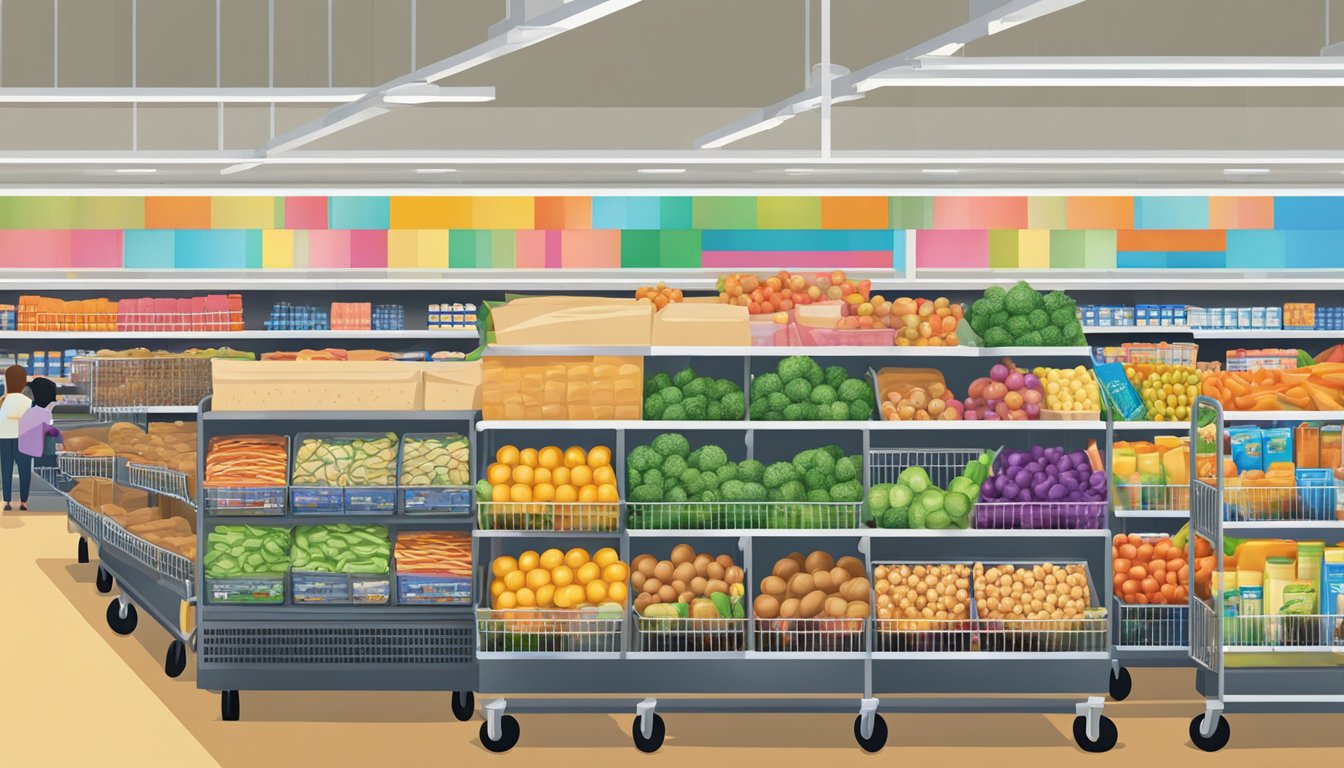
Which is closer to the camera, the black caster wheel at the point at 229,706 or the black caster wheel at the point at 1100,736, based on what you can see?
the black caster wheel at the point at 1100,736

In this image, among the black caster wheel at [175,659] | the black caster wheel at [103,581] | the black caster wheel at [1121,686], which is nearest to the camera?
the black caster wheel at [1121,686]

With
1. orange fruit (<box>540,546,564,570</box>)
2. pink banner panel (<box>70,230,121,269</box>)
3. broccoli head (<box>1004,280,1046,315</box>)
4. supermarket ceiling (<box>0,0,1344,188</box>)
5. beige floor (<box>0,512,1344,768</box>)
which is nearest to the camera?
beige floor (<box>0,512,1344,768</box>)

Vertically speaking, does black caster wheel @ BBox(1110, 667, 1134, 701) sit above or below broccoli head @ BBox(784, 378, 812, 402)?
below

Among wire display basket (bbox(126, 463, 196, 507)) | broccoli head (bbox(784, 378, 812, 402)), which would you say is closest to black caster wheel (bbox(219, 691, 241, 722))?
wire display basket (bbox(126, 463, 196, 507))

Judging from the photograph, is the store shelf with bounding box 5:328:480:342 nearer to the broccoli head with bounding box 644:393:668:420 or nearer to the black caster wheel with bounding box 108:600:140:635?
the black caster wheel with bounding box 108:600:140:635

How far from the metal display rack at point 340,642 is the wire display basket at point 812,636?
1203 mm

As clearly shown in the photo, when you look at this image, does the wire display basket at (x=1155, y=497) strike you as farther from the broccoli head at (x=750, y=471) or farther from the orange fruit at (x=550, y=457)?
the orange fruit at (x=550, y=457)

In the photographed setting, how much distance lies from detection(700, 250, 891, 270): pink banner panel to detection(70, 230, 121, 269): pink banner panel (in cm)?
507

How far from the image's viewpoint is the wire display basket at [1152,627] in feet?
22.6

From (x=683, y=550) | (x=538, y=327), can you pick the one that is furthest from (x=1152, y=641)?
(x=538, y=327)

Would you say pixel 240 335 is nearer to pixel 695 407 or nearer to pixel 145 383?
pixel 145 383

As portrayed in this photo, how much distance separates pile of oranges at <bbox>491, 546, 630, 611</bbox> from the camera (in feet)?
20.6

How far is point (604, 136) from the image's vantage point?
541 inches

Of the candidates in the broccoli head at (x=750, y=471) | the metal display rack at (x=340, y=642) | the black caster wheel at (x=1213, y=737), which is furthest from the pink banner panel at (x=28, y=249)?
the black caster wheel at (x=1213, y=737)
